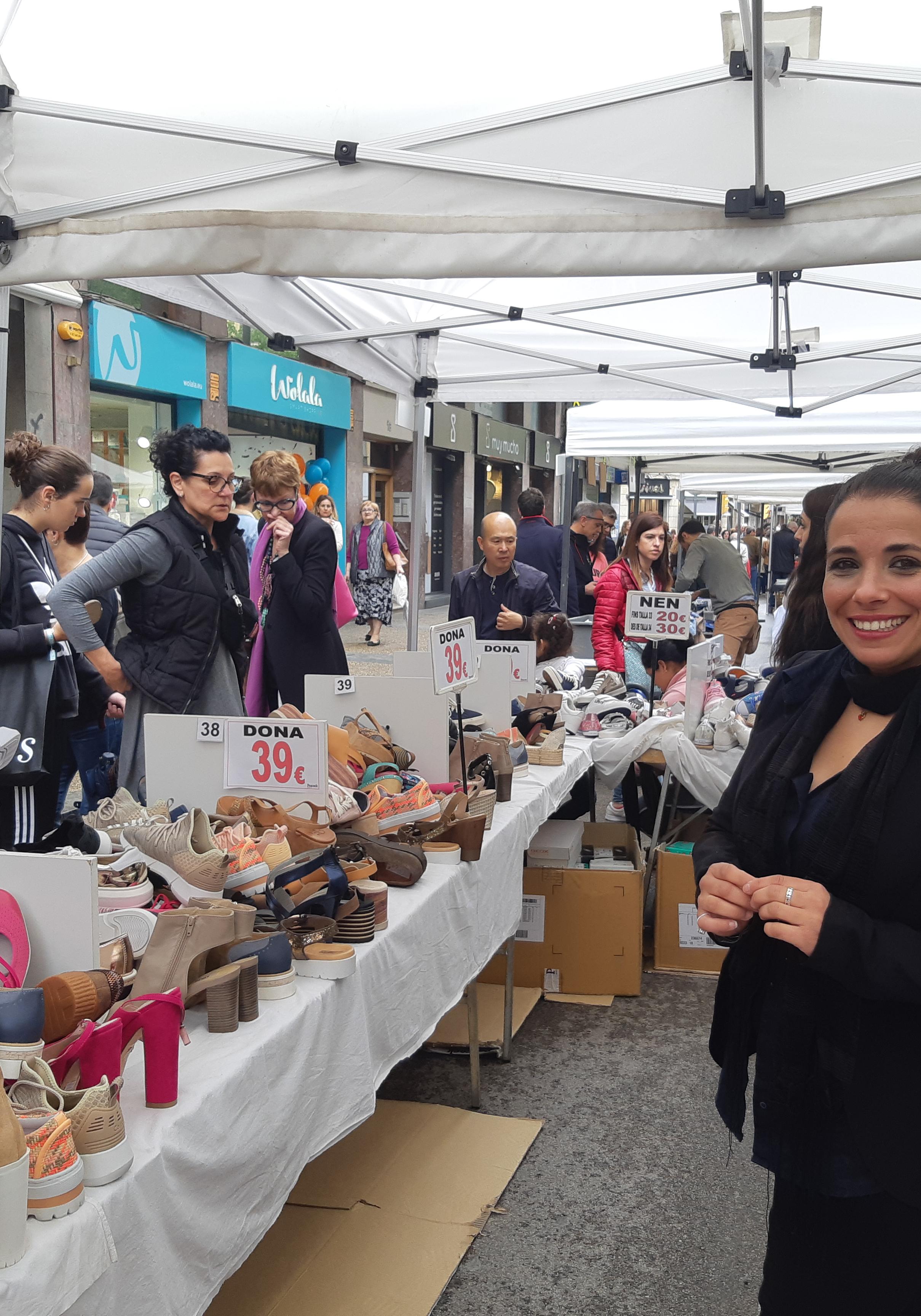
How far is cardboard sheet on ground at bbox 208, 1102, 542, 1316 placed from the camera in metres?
2.22

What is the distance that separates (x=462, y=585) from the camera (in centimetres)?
538

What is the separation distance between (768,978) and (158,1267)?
0.86 m

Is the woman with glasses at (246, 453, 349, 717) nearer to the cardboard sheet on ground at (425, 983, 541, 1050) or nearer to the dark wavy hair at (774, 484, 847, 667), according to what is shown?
the cardboard sheet on ground at (425, 983, 541, 1050)

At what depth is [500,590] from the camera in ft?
17.4

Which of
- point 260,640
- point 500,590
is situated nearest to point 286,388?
point 500,590

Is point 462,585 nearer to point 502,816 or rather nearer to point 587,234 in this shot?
point 502,816

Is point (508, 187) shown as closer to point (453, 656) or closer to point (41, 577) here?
point (453, 656)

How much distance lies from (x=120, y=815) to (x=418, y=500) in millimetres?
4650

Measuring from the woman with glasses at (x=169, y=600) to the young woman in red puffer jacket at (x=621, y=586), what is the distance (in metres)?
2.70

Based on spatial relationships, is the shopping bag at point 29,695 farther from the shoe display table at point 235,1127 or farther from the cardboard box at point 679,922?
the cardboard box at point 679,922

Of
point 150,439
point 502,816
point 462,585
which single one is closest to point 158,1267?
point 502,816

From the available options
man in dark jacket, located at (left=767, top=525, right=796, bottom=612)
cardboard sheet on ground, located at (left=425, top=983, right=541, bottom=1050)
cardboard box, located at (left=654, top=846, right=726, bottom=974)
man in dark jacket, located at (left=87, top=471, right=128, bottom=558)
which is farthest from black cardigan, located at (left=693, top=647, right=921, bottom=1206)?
man in dark jacket, located at (left=767, top=525, right=796, bottom=612)

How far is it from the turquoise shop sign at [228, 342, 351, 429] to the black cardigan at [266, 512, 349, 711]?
8.25 meters

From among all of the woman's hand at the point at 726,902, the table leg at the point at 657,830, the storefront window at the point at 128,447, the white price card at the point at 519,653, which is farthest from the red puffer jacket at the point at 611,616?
the storefront window at the point at 128,447
